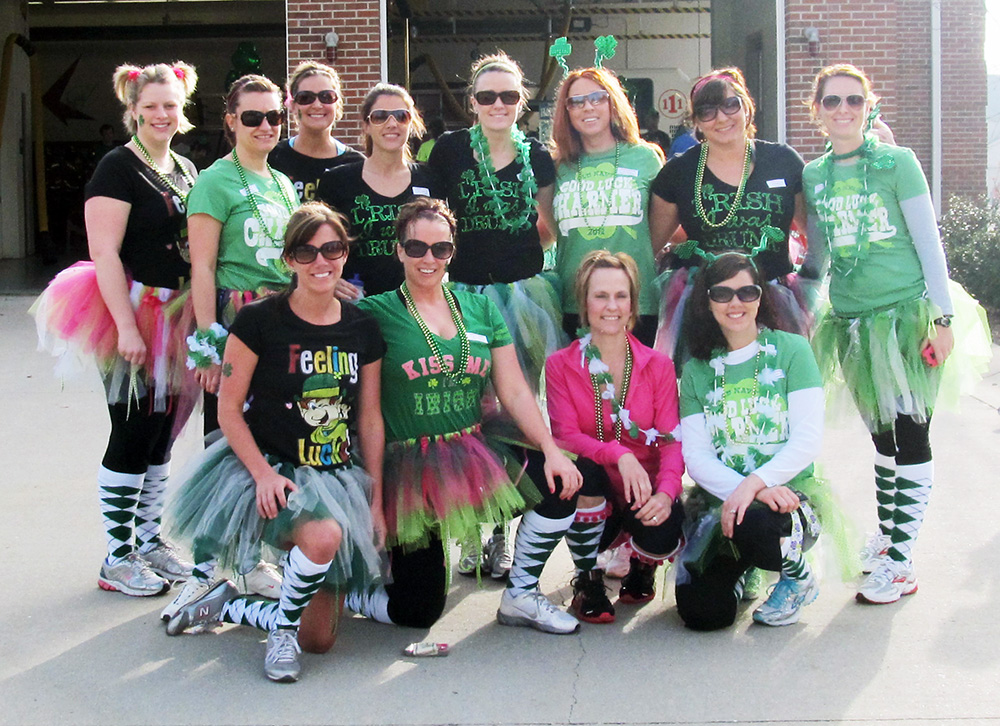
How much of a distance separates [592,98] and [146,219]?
1.84 metres

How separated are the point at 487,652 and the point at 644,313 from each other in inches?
61.4

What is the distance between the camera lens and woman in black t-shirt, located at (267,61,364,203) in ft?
15.0

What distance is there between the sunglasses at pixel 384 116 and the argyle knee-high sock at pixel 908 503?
2389 mm

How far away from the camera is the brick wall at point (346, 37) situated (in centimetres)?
1068

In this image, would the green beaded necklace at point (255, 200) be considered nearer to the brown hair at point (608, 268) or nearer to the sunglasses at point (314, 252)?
the sunglasses at point (314, 252)

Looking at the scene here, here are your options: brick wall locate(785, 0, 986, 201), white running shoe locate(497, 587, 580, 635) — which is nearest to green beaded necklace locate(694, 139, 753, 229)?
white running shoe locate(497, 587, 580, 635)

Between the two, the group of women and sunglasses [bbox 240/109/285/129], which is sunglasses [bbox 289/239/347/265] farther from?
sunglasses [bbox 240/109/285/129]

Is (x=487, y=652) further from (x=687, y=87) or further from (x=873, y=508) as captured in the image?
(x=687, y=87)

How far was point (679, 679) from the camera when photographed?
3529mm

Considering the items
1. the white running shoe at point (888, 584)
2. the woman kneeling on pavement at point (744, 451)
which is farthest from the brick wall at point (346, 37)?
the white running shoe at point (888, 584)

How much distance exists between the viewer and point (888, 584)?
4195mm

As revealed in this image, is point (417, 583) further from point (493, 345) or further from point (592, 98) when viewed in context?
point (592, 98)

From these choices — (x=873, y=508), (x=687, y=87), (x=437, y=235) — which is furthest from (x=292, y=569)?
(x=687, y=87)

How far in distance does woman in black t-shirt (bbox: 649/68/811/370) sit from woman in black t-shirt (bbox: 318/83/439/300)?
1.04 meters
